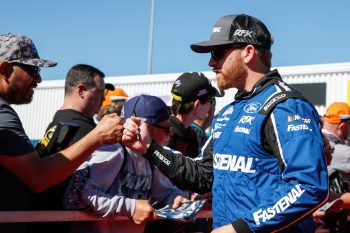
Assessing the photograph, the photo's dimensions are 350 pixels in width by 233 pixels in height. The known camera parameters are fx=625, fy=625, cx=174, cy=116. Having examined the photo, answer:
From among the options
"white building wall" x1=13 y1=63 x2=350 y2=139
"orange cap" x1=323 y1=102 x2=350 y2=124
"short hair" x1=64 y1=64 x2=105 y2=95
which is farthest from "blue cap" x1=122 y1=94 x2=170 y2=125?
"white building wall" x1=13 y1=63 x2=350 y2=139

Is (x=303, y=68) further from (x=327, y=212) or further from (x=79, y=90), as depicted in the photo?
(x=79, y=90)

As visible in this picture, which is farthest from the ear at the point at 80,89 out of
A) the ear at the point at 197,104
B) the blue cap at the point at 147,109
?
the ear at the point at 197,104

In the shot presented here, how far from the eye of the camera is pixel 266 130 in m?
3.13

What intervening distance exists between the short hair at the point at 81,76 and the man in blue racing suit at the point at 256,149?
1766 mm

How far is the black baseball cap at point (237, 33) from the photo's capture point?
3.47 metres

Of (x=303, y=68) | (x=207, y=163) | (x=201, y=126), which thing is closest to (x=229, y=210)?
(x=207, y=163)

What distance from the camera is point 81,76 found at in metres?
5.37

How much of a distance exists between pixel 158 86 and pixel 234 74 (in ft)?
51.1

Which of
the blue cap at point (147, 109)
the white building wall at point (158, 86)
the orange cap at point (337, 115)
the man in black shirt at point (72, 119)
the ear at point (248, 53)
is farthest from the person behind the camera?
the white building wall at point (158, 86)

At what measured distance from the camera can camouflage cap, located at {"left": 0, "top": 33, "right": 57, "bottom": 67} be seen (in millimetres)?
3876

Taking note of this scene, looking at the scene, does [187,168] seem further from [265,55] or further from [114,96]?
[114,96]

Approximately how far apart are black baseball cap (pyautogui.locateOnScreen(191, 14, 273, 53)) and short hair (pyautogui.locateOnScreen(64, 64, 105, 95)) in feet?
6.34

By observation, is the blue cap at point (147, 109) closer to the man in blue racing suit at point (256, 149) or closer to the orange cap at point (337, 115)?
the man in blue racing suit at point (256, 149)

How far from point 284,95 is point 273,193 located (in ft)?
1.64
